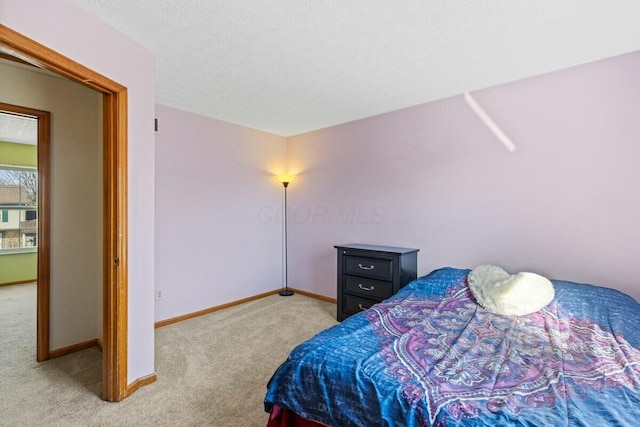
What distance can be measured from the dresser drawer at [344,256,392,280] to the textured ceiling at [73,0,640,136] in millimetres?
1698

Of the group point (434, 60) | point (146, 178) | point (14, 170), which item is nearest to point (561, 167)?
point (434, 60)

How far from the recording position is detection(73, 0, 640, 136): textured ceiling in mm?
1730

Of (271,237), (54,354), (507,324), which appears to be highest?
(271,237)

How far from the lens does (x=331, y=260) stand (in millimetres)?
4113

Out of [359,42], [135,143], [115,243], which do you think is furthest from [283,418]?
[359,42]

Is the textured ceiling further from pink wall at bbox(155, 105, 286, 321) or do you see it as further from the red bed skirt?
the red bed skirt

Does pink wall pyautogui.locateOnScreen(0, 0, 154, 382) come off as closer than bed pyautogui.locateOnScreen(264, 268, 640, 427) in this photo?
No

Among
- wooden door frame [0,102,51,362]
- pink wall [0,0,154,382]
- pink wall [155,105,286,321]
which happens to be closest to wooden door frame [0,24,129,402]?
pink wall [0,0,154,382]

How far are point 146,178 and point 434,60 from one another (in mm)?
2317

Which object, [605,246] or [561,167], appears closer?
[605,246]

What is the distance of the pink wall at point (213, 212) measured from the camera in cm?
335

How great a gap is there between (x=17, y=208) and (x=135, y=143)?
5.51m

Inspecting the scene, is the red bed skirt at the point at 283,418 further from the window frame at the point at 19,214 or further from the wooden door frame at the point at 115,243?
the window frame at the point at 19,214

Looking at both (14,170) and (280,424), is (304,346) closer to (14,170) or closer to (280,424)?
(280,424)
